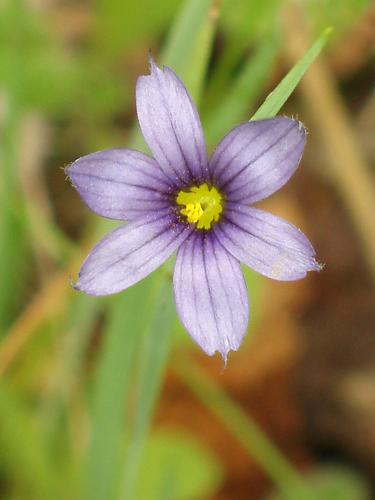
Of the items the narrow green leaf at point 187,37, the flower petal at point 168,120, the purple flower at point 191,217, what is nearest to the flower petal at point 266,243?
the purple flower at point 191,217

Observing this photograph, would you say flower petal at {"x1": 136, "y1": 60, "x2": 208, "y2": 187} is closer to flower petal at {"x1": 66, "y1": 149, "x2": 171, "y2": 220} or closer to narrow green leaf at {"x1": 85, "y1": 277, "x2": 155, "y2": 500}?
flower petal at {"x1": 66, "y1": 149, "x2": 171, "y2": 220}

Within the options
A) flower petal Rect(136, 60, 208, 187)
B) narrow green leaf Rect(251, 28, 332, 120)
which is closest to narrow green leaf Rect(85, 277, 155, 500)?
flower petal Rect(136, 60, 208, 187)

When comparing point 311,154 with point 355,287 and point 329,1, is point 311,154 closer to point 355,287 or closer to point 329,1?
point 355,287

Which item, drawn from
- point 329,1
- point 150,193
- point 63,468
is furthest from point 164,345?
point 63,468

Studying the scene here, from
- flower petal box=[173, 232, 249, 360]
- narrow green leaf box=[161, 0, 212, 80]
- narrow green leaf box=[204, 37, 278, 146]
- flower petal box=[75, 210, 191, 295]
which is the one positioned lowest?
flower petal box=[173, 232, 249, 360]

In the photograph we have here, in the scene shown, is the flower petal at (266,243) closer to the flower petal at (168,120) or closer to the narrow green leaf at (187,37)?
the flower petal at (168,120)
